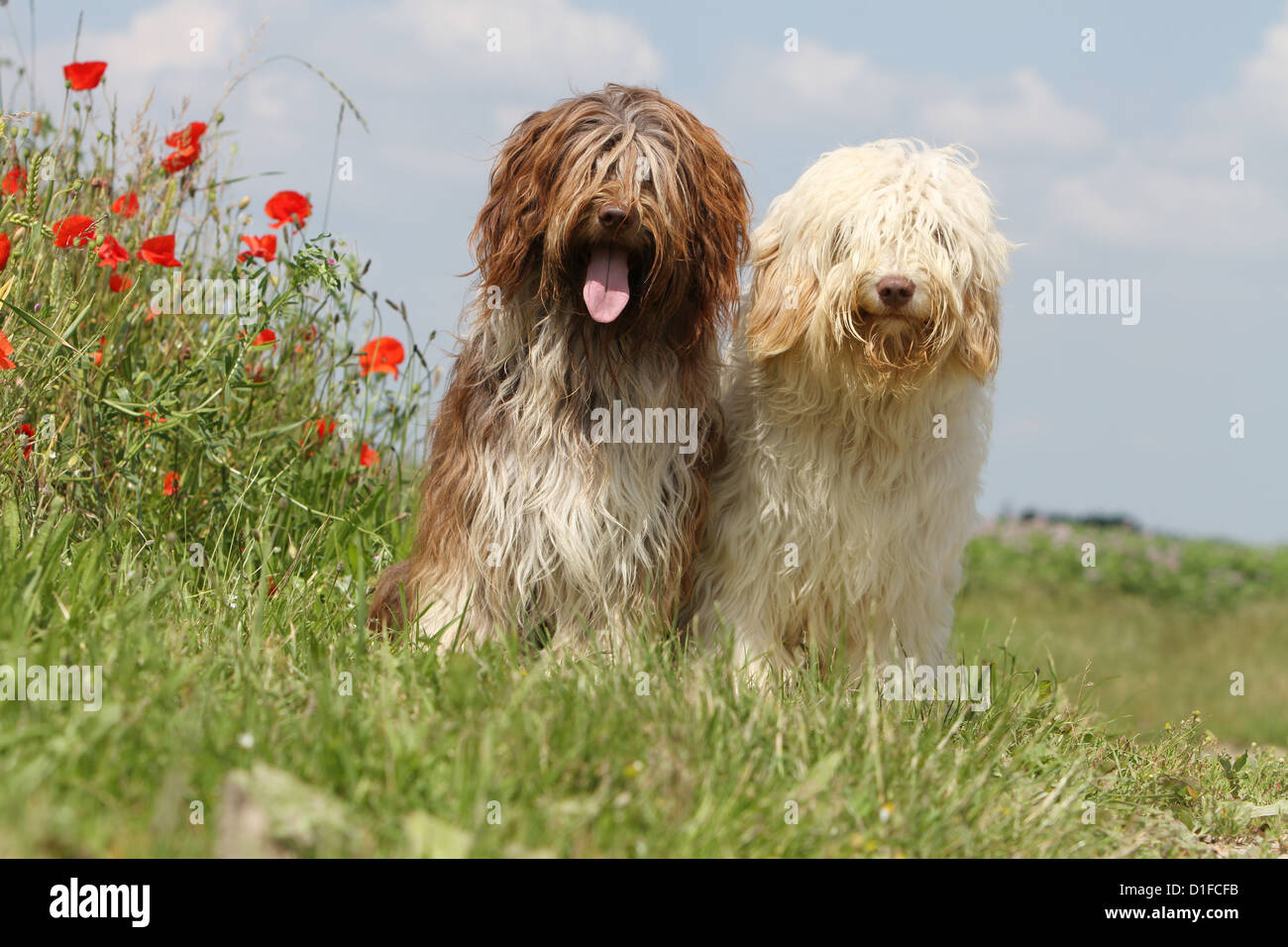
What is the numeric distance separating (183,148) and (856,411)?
3.34 m

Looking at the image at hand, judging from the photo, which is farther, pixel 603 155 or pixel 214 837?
pixel 603 155

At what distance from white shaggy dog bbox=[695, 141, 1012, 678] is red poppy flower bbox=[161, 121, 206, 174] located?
2726 mm

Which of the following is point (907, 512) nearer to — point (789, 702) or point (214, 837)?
point (789, 702)

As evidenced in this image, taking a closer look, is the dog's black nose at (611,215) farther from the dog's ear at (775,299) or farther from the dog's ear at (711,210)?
the dog's ear at (775,299)

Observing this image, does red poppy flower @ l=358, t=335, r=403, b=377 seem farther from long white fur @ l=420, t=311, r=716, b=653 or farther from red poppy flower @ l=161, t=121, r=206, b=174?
long white fur @ l=420, t=311, r=716, b=653

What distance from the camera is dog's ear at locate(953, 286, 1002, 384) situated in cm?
403

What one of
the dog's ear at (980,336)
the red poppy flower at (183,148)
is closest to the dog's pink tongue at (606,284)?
the dog's ear at (980,336)

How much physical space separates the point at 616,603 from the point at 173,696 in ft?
5.11

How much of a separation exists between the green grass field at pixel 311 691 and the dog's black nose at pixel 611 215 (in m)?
1.33

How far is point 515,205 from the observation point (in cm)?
397

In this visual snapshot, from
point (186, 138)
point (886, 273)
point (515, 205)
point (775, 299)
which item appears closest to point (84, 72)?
point (186, 138)
